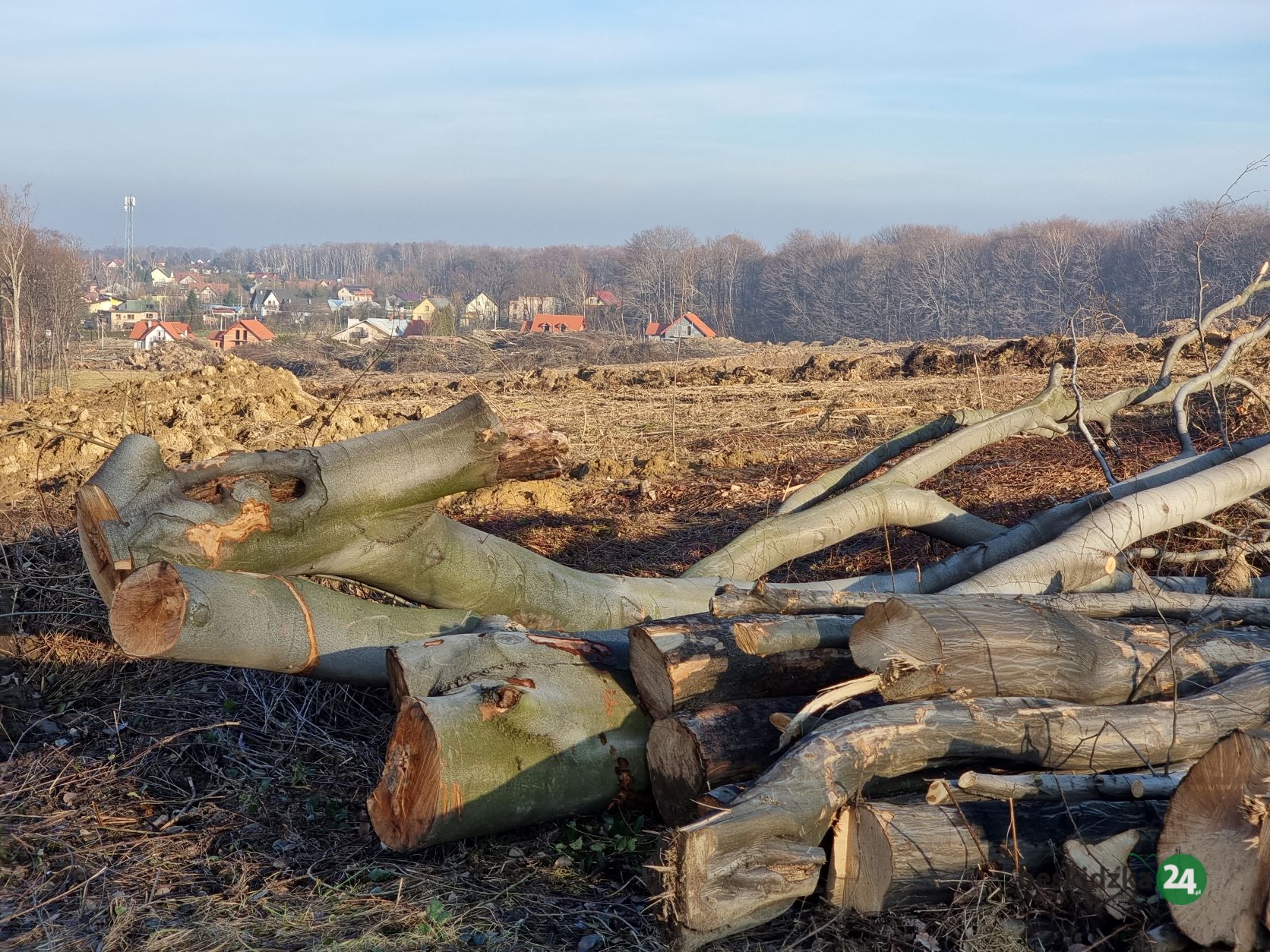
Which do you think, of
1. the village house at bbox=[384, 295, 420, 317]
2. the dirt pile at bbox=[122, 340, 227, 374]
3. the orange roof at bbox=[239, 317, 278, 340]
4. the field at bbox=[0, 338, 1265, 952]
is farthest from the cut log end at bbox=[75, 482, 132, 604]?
the orange roof at bbox=[239, 317, 278, 340]

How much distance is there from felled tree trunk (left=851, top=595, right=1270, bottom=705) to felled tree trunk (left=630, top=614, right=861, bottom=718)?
0.31m

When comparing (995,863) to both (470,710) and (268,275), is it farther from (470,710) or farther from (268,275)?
(268,275)

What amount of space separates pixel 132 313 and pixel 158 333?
32.6 m

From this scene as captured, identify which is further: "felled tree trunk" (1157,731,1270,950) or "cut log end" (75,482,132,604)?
"cut log end" (75,482,132,604)

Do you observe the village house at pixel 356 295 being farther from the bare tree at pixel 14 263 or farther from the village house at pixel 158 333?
the bare tree at pixel 14 263

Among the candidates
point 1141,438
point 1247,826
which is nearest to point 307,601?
point 1247,826

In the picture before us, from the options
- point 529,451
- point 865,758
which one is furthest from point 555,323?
point 865,758

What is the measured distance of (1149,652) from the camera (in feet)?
13.0

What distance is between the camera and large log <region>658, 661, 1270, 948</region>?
2.86m

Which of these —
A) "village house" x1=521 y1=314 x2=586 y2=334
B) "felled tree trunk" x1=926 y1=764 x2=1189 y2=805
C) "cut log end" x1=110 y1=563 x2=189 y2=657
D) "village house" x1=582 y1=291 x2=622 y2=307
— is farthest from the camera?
"village house" x1=582 y1=291 x2=622 y2=307

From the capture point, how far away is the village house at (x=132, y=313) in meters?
86.4

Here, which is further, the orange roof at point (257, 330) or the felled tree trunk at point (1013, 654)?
the orange roof at point (257, 330)

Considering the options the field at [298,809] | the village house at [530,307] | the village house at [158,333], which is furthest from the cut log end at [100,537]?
the village house at [530,307]

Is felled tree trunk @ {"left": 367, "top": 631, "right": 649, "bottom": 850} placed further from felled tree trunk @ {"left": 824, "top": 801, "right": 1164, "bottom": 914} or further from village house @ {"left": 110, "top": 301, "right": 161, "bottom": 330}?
village house @ {"left": 110, "top": 301, "right": 161, "bottom": 330}
